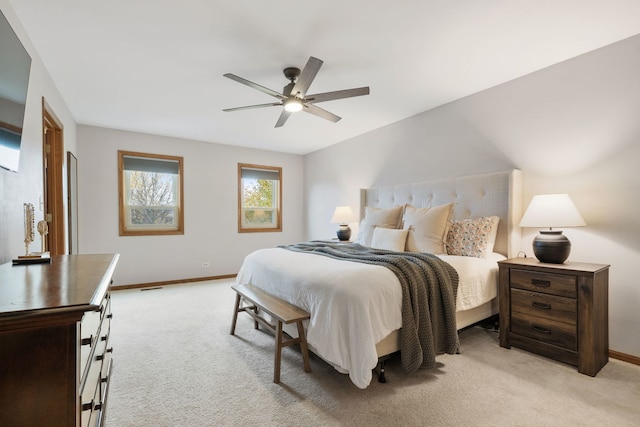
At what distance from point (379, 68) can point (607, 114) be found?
1.89 m

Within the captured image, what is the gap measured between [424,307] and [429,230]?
1239mm

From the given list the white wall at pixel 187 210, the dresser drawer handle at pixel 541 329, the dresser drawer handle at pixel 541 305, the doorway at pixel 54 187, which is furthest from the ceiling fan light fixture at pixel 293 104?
the white wall at pixel 187 210

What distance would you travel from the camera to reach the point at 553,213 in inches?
96.0

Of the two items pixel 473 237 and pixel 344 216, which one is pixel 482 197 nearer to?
pixel 473 237

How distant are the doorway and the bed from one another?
6.56 ft

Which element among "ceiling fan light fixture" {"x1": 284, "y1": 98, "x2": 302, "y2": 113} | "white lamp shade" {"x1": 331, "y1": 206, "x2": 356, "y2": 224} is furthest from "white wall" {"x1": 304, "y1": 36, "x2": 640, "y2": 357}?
"ceiling fan light fixture" {"x1": 284, "y1": 98, "x2": 302, "y2": 113}

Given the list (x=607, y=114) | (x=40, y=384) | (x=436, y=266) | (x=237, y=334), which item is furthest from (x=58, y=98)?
(x=607, y=114)

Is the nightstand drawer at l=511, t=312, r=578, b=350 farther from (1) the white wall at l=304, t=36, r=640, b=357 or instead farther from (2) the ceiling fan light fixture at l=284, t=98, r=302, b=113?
(2) the ceiling fan light fixture at l=284, t=98, r=302, b=113

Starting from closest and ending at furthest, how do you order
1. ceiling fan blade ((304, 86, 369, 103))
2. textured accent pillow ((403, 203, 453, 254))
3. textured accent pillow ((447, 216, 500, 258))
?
ceiling fan blade ((304, 86, 369, 103))
textured accent pillow ((447, 216, 500, 258))
textured accent pillow ((403, 203, 453, 254))

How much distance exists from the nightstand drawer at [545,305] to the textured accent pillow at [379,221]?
1442mm

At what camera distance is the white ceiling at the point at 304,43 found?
2.03m

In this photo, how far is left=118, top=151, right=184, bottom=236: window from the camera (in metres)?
4.87

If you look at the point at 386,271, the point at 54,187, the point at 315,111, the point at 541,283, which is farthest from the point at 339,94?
the point at 54,187

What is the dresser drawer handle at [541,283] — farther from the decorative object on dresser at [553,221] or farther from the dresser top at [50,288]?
the dresser top at [50,288]
